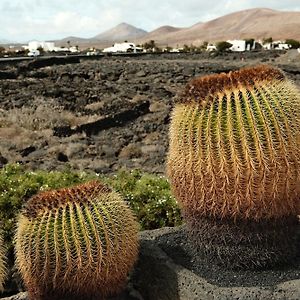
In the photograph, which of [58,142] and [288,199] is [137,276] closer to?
[288,199]

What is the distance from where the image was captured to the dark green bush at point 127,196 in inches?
266

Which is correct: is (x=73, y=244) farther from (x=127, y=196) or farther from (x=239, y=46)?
(x=239, y=46)

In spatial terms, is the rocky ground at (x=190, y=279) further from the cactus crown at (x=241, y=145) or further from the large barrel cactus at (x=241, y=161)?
the cactus crown at (x=241, y=145)

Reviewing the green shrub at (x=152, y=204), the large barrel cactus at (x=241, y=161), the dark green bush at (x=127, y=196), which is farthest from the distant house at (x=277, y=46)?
the large barrel cactus at (x=241, y=161)

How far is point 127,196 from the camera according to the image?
7.12 metres

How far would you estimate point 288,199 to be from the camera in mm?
4551

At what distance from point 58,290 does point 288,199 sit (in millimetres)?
1782

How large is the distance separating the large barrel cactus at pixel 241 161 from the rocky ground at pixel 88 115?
7624 mm

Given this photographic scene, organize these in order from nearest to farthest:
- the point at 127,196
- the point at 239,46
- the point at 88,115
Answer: the point at 127,196, the point at 88,115, the point at 239,46

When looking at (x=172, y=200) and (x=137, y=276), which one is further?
(x=172, y=200)

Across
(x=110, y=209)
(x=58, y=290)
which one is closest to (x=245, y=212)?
(x=110, y=209)

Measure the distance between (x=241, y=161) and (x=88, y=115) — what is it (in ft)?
56.6

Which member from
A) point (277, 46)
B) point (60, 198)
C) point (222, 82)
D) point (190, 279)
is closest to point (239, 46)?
Result: point (277, 46)

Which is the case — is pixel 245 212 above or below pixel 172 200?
above
